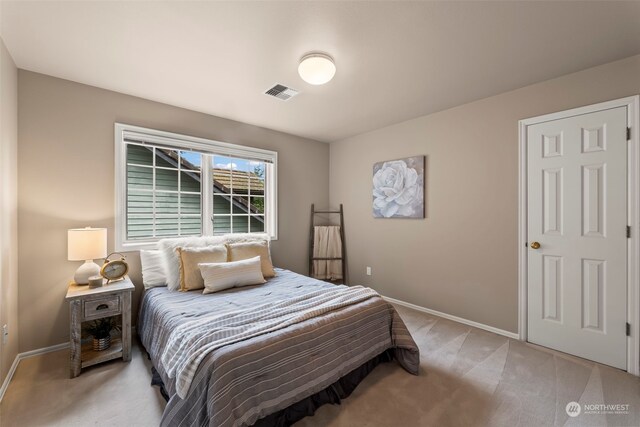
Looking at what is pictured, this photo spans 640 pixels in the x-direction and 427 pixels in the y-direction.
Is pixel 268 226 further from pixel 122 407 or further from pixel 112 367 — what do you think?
pixel 122 407

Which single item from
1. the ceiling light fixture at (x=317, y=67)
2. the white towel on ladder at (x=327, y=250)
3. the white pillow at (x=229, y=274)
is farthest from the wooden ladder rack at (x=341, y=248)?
the ceiling light fixture at (x=317, y=67)

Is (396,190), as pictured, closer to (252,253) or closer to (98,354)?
(252,253)

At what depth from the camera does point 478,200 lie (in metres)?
2.90

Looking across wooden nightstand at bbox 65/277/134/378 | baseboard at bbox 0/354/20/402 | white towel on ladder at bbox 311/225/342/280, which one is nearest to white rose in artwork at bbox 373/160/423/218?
white towel on ladder at bbox 311/225/342/280

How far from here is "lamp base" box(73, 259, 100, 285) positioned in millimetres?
2254

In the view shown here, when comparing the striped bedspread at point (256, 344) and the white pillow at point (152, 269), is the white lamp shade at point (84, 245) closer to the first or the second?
the white pillow at point (152, 269)

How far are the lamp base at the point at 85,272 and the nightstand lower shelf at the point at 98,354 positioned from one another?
57cm

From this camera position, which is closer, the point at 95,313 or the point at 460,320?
the point at 95,313

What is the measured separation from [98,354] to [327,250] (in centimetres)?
289

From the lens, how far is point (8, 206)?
2.00 meters

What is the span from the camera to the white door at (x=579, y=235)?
7.01ft

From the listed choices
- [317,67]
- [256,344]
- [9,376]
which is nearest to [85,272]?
[9,376]

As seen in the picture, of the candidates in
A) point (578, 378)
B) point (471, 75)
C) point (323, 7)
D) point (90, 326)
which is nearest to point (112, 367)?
point (90, 326)

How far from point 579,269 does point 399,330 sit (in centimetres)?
168
